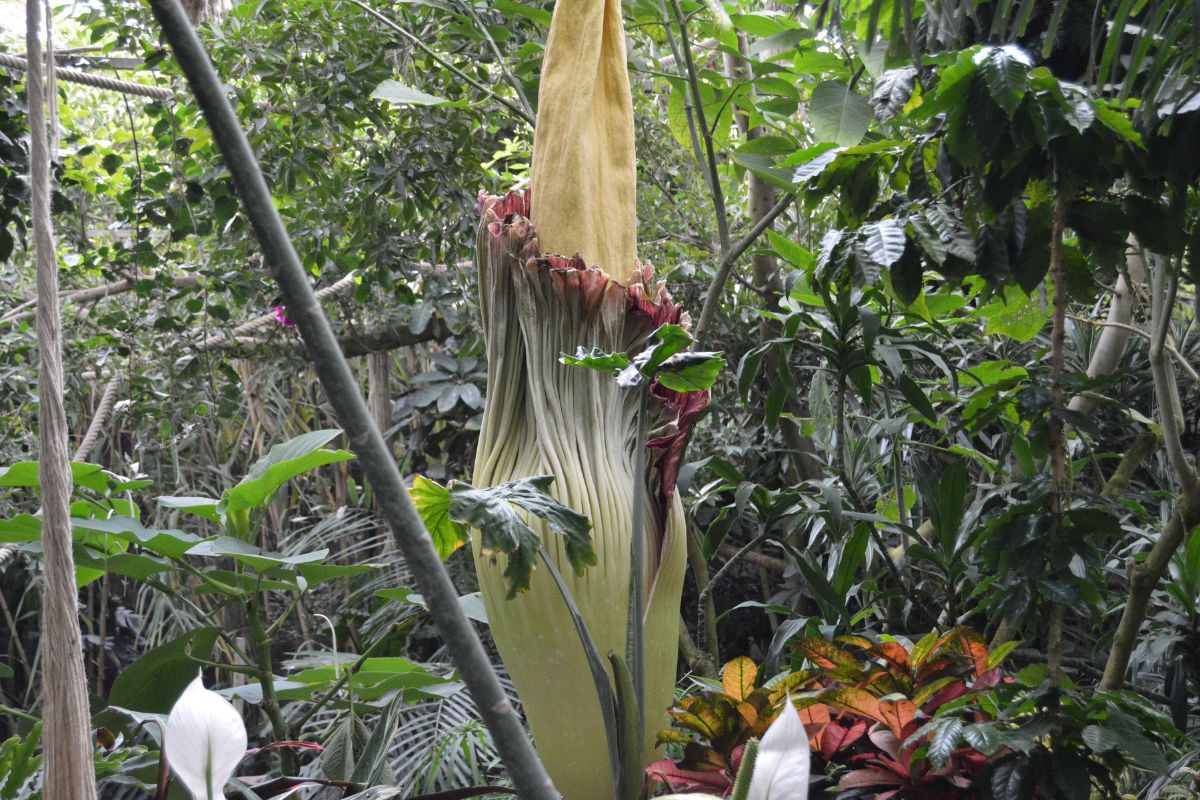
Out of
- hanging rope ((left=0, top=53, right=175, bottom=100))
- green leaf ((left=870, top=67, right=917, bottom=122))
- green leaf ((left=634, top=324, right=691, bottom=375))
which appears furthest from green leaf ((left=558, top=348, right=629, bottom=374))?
hanging rope ((left=0, top=53, right=175, bottom=100))

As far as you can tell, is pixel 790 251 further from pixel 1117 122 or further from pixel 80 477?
pixel 80 477

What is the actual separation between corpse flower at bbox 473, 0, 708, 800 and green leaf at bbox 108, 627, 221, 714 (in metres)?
0.34

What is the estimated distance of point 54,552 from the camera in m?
0.40

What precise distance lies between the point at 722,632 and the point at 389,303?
4.02 ft

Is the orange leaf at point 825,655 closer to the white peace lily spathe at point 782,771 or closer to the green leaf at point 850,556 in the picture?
the green leaf at point 850,556

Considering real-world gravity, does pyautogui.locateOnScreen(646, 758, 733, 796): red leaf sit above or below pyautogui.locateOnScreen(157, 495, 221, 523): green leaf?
below

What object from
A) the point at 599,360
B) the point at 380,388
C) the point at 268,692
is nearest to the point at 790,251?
the point at 599,360

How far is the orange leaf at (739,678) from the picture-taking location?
70 cm

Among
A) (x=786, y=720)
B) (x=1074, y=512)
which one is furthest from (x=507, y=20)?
(x=786, y=720)

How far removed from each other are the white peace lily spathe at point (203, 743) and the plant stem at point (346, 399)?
0.68 feet

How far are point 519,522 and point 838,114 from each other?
560 mm

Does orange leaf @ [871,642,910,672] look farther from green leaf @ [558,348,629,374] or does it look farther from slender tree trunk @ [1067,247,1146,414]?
slender tree trunk @ [1067,247,1146,414]

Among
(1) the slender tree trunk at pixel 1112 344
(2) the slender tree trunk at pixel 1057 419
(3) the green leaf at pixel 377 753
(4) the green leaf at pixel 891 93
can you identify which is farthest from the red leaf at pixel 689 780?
(1) the slender tree trunk at pixel 1112 344

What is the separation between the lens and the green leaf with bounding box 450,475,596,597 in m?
0.55
